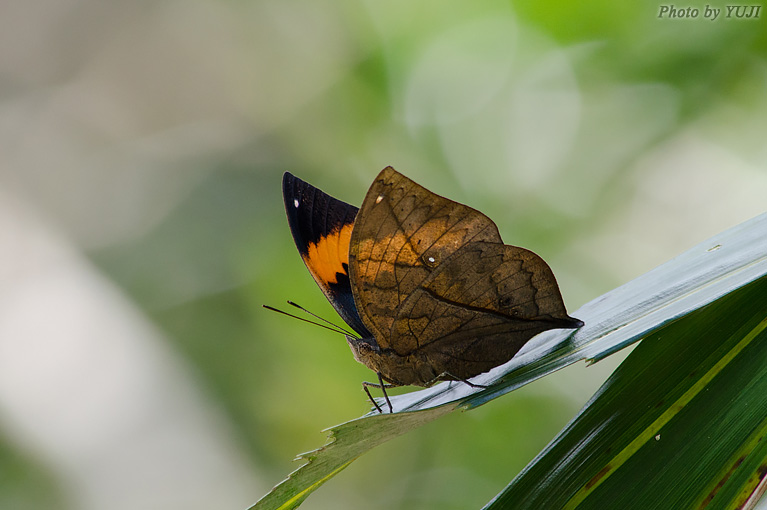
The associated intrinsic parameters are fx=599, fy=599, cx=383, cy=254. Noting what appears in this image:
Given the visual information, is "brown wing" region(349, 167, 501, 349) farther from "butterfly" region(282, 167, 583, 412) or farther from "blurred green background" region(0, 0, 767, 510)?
"blurred green background" region(0, 0, 767, 510)

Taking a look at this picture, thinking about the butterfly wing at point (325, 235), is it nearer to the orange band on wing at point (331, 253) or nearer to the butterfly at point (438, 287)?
the orange band on wing at point (331, 253)

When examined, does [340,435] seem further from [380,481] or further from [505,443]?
[380,481]

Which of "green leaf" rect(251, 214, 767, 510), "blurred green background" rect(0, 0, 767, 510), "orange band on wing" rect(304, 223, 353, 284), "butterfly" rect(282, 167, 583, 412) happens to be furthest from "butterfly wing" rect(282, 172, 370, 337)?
"blurred green background" rect(0, 0, 767, 510)

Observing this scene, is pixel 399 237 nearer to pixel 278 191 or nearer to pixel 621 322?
pixel 621 322

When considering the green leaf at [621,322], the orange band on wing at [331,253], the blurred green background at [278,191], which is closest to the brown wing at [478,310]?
the green leaf at [621,322]

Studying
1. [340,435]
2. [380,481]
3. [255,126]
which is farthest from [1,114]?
[340,435]

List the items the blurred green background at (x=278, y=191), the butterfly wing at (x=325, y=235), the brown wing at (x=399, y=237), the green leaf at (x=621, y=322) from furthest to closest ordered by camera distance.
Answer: the blurred green background at (x=278, y=191), the butterfly wing at (x=325, y=235), the brown wing at (x=399, y=237), the green leaf at (x=621, y=322)
